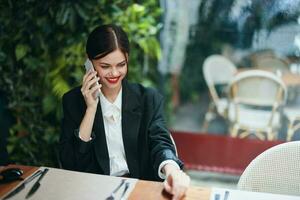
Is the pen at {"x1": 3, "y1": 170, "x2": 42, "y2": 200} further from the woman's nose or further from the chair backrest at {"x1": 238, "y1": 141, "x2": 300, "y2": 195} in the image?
the chair backrest at {"x1": 238, "y1": 141, "x2": 300, "y2": 195}

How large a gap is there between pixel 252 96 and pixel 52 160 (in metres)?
1.64

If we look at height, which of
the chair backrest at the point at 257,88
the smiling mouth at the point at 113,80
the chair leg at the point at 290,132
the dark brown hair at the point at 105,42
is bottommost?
the chair leg at the point at 290,132

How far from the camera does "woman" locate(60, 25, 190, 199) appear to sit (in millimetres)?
1693

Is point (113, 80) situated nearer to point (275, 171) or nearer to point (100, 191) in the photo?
point (100, 191)

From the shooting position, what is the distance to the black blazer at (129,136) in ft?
5.62

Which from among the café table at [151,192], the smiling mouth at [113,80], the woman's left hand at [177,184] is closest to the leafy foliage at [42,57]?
the smiling mouth at [113,80]

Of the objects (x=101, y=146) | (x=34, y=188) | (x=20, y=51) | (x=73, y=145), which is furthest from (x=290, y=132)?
(x=34, y=188)

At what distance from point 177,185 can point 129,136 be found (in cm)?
50

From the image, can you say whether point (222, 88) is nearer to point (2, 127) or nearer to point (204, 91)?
point (204, 91)

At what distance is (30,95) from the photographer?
109 inches

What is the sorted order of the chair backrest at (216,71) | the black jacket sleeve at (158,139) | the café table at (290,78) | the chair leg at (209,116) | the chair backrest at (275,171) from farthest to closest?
the chair leg at (209,116), the chair backrest at (216,71), the café table at (290,78), the black jacket sleeve at (158,139), the chair backrest at (275,171)

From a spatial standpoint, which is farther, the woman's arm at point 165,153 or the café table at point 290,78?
the café table at point 290,78

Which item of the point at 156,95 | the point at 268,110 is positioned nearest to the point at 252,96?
the point at 268,110

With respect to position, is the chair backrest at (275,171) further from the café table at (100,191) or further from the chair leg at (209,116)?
the chair leg at (209,116)
